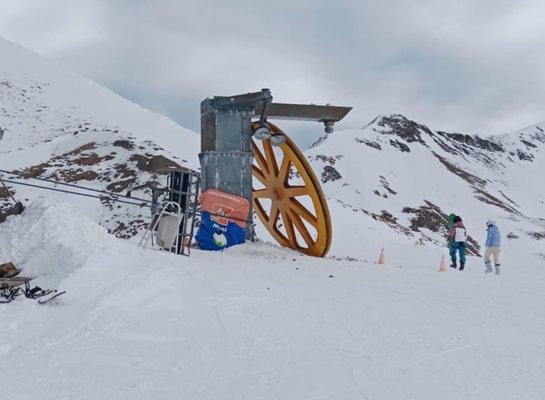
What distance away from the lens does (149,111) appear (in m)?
52.6

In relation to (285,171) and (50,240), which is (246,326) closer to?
(50,240)

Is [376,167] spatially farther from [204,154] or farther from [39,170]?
[204,154]

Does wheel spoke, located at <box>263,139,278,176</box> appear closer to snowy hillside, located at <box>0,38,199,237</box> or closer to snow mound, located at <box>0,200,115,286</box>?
snow mound, located at <box>0,200,115,286</box>

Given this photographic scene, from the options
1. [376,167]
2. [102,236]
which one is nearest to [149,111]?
[376,167]

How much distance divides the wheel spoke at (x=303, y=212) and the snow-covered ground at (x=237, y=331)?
4.40 metres

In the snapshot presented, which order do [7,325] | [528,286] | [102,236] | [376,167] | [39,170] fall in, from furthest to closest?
[376,167] → [39,170] → [528,286] → [102,236] → [7,325]

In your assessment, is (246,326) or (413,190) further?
(413,190)

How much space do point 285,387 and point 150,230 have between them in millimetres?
7160

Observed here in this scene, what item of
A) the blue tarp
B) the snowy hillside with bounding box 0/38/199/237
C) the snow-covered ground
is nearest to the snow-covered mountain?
the snowy hillside with bounding box 0/38/199/237

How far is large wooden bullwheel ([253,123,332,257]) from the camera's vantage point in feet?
43.7

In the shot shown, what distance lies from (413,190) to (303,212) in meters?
59.8

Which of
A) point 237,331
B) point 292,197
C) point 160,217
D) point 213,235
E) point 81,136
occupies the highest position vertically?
point 81,136

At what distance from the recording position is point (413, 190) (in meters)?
71.0

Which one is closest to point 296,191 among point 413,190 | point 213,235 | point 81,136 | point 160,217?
point 213,235
